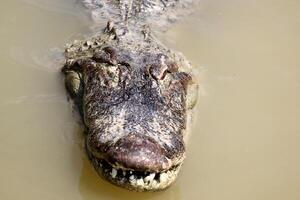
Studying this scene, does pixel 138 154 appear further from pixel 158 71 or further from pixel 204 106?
pixel 204 106

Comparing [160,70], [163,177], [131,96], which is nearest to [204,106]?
[160,70]

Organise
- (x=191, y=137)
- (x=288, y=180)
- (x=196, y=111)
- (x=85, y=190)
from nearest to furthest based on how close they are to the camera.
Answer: (x=85, y=190)
(x=288, y=180)
(x=191, y=137)
(x=196, y=111)

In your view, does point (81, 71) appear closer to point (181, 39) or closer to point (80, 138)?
point (80, 138)

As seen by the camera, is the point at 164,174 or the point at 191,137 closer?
the point at 164,174

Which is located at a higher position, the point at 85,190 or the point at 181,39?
the point at 181,39

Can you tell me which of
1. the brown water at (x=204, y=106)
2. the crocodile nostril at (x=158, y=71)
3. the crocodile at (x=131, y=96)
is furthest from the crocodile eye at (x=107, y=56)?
the brown water at (x=204, y=106)

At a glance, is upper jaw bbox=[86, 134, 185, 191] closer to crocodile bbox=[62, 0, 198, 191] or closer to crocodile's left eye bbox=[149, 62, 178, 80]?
crocodile bbox=[62, 0, 198, 191]

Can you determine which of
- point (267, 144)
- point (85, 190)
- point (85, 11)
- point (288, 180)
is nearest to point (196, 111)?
point (267, 144)

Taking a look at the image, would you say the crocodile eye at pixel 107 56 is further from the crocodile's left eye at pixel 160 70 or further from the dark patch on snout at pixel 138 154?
the dark patch on snout at pixel 138 154
